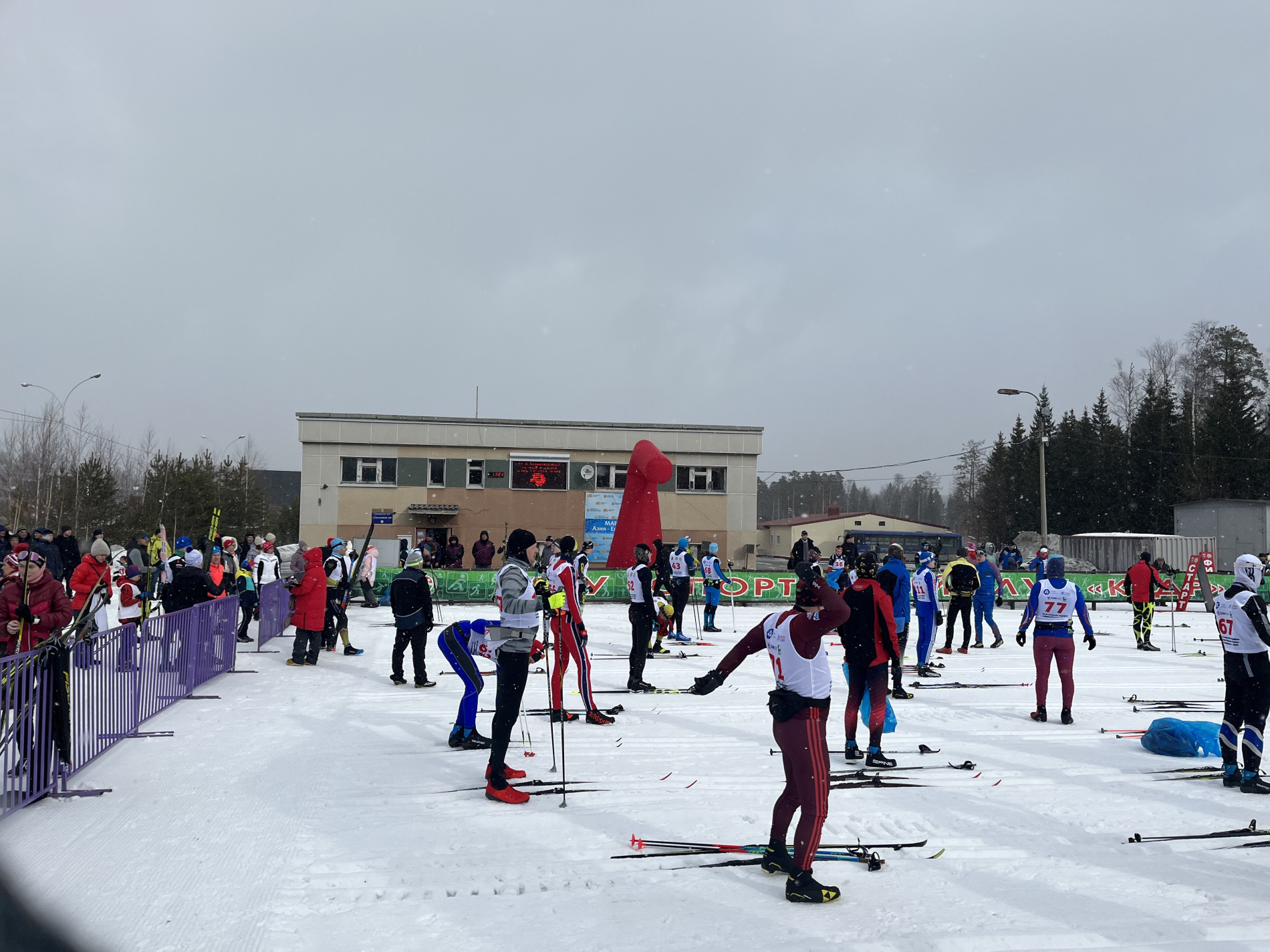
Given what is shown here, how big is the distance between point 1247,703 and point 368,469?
36999mm

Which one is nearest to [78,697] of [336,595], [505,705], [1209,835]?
[505,705]

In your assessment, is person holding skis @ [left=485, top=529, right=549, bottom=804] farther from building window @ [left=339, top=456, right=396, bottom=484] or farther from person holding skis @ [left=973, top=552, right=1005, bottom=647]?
building window @ [left=339, top=456, right=396, bottom=484]

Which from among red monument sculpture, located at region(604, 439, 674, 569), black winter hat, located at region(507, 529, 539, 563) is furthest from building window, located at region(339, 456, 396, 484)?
black winter hat, located at region(507, 529, 539, 563)

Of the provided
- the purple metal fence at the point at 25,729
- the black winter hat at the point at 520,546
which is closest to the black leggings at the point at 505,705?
the black winter hat at the point at 520,546

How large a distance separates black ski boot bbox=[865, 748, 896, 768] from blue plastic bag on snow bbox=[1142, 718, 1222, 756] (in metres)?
2.77

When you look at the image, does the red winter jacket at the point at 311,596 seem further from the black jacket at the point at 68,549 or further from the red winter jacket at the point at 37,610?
the black jacket at the point at 68,549

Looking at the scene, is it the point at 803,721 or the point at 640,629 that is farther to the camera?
the point at 640,629

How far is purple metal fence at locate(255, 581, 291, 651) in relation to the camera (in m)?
15.6

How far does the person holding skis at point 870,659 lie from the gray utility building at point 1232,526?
36.9 metres

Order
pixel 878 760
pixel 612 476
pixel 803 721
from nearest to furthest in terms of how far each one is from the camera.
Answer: pixel 803 721
pixel 878 760
pixel 612 476

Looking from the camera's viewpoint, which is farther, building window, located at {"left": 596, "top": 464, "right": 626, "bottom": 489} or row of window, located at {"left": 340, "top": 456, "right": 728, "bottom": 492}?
building window, located at {"left": 596, "top": 464, "right": 626, "bottom": 489}

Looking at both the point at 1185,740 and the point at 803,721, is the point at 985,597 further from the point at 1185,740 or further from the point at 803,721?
the point at 803,721

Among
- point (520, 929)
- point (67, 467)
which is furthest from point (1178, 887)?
point (67, 467)

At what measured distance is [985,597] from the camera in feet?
54.3
